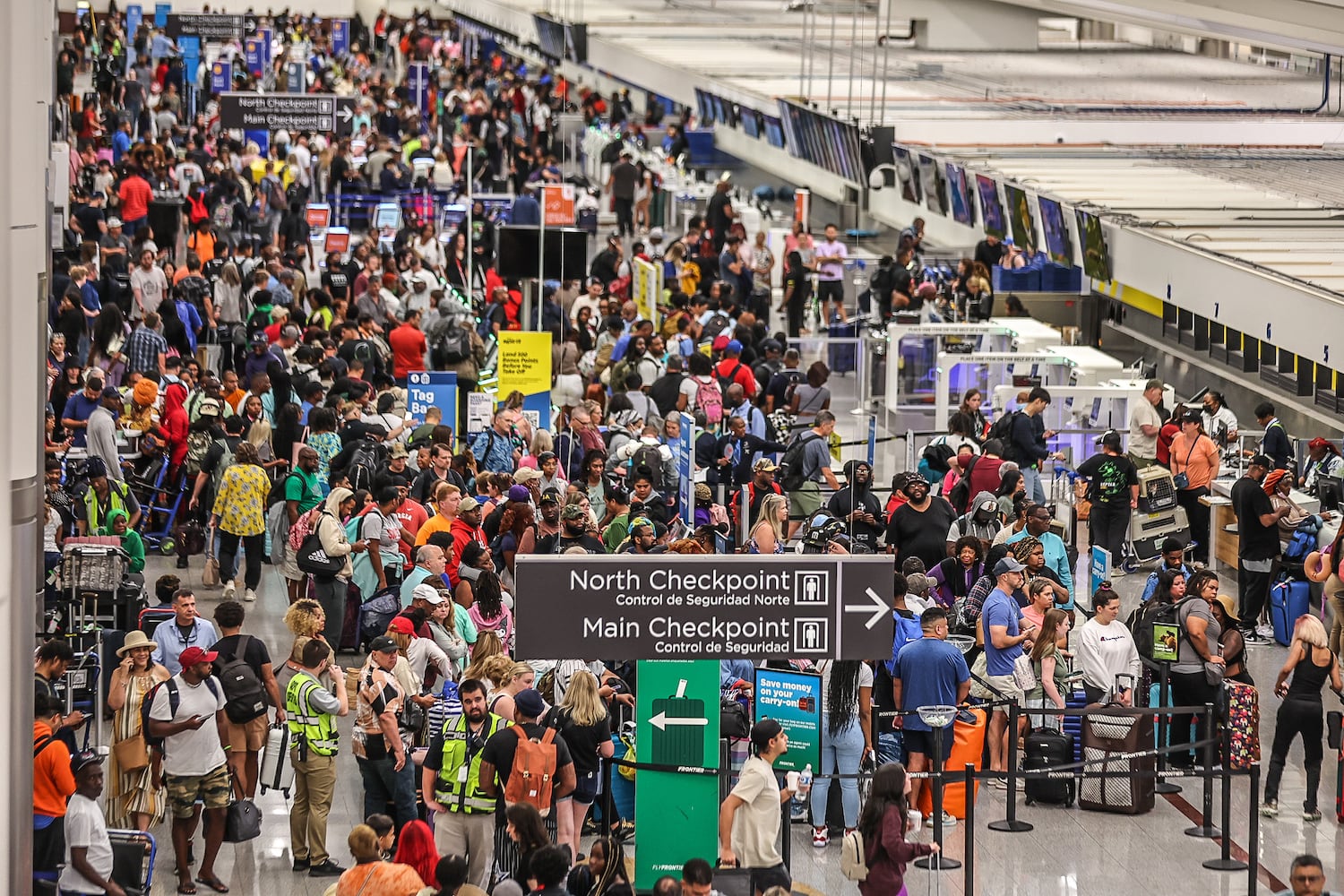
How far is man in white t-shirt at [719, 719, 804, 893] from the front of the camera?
9312 millimetres

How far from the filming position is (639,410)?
58.2 ft

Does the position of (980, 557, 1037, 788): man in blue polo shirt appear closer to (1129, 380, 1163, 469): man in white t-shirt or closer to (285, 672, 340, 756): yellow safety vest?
(285, 672, 340, 756): yellow safety vest

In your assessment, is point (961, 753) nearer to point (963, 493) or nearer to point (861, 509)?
point (861, 509)

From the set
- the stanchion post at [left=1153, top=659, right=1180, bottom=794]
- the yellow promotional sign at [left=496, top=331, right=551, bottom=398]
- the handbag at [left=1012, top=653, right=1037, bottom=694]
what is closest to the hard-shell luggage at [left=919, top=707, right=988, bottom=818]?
the handbag at [left=1012, top=653, right=1037, bottom=694]

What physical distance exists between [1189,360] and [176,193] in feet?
49.3

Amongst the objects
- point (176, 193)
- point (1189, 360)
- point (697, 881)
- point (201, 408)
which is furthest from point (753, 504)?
point (176, 193)

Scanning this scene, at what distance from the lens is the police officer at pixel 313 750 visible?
394 inches

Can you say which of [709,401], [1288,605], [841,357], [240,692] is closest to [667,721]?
[240,692]

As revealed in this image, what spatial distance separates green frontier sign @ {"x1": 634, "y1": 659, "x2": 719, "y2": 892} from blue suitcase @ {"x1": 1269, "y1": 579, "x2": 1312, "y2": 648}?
5.93 meters

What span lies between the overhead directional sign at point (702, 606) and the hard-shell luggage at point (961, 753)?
183cm

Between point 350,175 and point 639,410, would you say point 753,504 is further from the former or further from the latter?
point 350,175

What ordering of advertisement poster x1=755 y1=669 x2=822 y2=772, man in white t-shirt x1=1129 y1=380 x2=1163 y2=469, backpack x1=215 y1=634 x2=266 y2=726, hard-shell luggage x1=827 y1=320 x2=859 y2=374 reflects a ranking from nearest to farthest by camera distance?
backpack x1=215 y1=634 x2=266 y2=726 → advertisement poster x1=755 y1=669 x2=822 y2=772 → man in white t-shirt x1=1129 y1=380 x2=1163 y2=469 → hard-shell luggage x1=827 y1=320 x2=859 y2=374

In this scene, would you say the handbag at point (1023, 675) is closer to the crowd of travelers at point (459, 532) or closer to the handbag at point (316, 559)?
the crowd of travelers at point (459, 532)

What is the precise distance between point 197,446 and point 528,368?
3712mm
